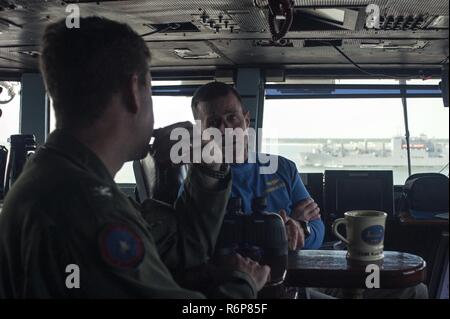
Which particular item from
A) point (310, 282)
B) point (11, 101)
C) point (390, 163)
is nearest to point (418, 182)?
point (390, 163)

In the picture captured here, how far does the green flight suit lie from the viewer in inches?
28.8

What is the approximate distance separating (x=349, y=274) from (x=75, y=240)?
77cm

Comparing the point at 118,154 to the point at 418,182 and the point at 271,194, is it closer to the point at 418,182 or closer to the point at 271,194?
the point at 271,194

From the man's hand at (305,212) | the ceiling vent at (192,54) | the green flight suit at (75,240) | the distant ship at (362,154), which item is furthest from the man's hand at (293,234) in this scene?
the distant ship at (362,154)

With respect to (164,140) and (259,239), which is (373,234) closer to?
(259,239)

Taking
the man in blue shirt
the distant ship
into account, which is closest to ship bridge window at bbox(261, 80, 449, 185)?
the distant ship

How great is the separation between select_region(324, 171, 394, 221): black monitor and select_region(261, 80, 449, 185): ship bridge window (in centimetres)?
109

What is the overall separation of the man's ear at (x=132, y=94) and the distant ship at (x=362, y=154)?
15.5 ft

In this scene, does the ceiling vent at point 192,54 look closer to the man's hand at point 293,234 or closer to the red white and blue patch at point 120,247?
the man's hand at point 293,234

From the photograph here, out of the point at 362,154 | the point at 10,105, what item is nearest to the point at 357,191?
the point at 362,154

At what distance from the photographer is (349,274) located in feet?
3.98

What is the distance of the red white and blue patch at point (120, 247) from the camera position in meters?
0.73

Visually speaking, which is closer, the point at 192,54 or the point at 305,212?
the point at 305,212
